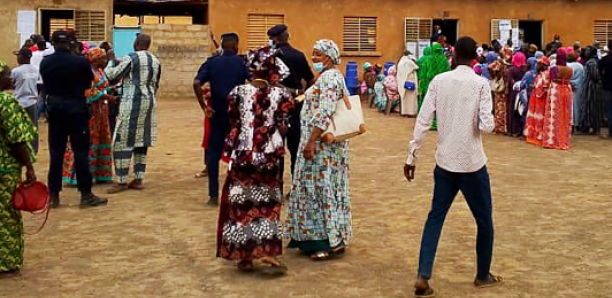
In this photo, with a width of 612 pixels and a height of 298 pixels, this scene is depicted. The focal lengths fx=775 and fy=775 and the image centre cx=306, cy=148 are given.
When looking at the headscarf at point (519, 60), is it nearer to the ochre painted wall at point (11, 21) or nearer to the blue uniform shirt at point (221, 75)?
the blue uniform shirt at point (221, 75)

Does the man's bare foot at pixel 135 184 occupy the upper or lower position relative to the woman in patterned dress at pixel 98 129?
lower

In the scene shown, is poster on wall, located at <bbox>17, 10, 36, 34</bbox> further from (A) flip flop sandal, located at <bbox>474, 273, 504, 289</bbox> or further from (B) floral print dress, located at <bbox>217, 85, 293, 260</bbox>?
(A) flip flop sandal, located at <bbox>474, 273, 504, 289</bbox>

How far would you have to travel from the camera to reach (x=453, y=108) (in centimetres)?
488

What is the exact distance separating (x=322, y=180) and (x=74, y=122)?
2.93 metres

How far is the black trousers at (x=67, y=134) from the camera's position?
7.32 metres

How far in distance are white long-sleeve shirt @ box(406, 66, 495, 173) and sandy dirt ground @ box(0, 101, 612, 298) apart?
34.8 inches

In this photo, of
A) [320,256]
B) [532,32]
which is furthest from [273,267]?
[532,32]

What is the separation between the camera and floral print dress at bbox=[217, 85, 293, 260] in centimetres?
530

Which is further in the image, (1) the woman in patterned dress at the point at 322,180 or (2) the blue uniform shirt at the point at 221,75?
(2) the blue uniform shirt at the point at 221,75

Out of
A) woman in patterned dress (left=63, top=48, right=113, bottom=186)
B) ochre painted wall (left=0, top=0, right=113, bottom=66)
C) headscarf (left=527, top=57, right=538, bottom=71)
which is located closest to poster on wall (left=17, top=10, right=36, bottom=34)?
ochre painted wall (left=0, top=0, right=113, bottom=66)

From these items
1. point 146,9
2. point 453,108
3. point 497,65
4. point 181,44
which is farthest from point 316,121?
point 146,9

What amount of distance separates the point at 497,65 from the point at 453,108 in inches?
373

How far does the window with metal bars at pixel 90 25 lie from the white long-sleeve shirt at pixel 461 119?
669 inches

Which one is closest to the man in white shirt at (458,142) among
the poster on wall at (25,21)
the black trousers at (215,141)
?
the black trousers at (215,141)
